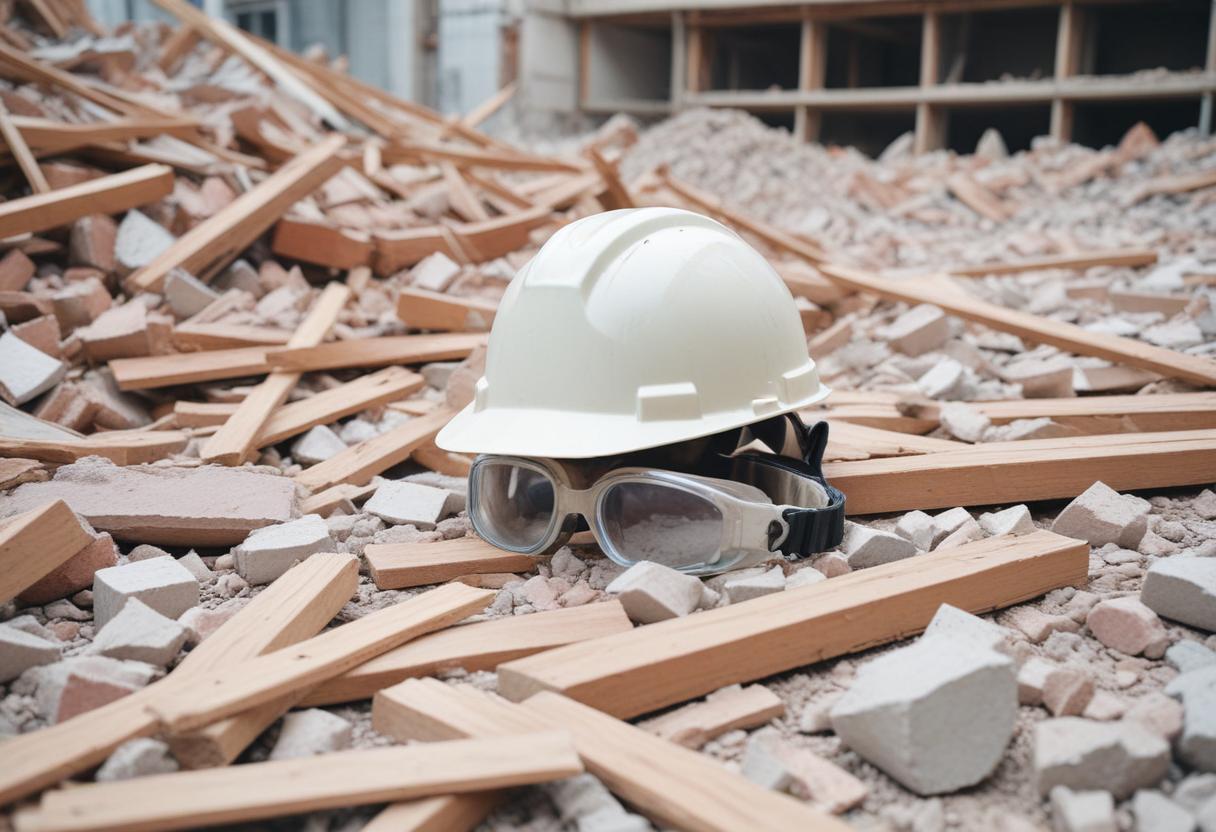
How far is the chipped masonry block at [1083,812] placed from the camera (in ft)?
5.18

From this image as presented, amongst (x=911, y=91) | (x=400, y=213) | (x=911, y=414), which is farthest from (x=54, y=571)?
(x=911, y=91)

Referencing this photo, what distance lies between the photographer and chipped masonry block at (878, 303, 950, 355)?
4.77 m

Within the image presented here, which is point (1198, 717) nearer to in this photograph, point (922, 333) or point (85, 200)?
point (922, 333)

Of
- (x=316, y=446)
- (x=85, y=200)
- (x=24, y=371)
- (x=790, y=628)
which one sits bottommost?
(x=316, y=446)

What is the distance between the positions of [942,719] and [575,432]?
1.20 m

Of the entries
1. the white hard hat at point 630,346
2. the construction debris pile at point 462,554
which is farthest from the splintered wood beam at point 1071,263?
the white hard hat at point 630,346

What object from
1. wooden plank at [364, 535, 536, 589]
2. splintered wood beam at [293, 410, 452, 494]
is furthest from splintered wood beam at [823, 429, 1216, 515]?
splintered wood beam at [293, 410, 452, 494]

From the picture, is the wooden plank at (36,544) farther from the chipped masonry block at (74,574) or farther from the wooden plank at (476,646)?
the wooden plank at (476,646)

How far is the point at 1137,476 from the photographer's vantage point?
3.13 metres

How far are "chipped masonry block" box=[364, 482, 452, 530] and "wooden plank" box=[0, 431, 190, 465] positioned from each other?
915mm

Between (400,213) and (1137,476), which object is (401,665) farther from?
(400,213)

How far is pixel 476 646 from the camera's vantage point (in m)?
2.24

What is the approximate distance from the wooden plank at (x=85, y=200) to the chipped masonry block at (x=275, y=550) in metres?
2.79

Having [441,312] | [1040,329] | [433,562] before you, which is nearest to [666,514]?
[433,562]
